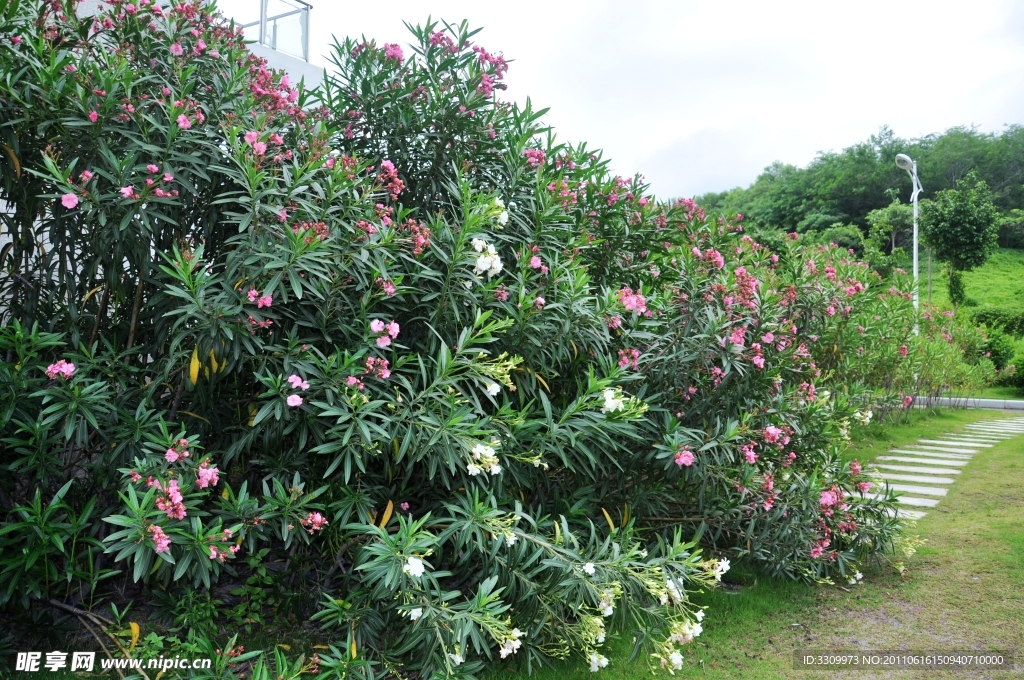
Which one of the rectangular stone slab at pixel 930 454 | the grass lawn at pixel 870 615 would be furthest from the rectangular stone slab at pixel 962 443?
the grass lawn at pixel 870 615

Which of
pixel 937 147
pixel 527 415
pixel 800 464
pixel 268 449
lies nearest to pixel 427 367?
pixel 527 415

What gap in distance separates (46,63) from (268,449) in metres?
1.74

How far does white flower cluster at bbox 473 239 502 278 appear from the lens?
9.84 ft

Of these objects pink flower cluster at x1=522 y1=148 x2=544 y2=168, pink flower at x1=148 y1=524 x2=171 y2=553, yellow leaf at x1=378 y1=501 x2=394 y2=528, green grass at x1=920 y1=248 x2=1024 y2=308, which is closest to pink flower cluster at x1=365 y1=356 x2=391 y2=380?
yellow leaf at x1=378 y1=501 x2=394 y2=528

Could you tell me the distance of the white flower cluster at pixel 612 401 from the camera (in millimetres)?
3010

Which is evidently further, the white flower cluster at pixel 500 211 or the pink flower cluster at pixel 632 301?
the pink flower cluster at pixel 632 301

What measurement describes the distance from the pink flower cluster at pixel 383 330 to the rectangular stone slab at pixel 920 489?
514 centimetres

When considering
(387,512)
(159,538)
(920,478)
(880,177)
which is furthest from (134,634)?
(880,177)

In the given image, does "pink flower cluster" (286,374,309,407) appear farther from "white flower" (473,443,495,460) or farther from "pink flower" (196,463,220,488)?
"white flower" (473,443,495,460)

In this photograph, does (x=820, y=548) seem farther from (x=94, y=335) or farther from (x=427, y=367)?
(x=94, y=335)

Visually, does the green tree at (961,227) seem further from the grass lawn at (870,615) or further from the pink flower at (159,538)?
the pink flower at (159,538)

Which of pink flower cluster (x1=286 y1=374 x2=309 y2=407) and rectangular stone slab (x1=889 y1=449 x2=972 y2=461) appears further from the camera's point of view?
rectangular stone slab (x1=889 y1=449 x2=972 y2=461)

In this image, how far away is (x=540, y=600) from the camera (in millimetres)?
2869

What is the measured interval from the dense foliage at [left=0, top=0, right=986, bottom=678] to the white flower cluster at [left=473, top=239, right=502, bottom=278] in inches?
0.4
